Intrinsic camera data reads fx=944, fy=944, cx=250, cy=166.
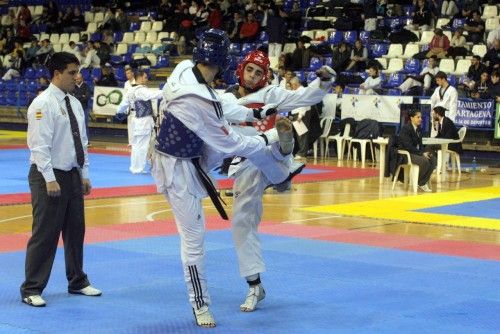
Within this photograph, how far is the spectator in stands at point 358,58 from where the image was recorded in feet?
89.7

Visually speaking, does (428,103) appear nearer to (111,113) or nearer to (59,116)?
(111,113)

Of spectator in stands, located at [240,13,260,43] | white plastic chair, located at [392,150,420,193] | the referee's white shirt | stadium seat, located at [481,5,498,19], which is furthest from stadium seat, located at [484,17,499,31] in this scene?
the referee's white shirt

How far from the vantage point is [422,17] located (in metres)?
28.2

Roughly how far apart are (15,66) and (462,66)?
60.0 ft

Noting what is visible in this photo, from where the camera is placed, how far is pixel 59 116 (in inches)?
315

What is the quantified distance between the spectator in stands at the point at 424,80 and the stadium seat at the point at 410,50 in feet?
6.26

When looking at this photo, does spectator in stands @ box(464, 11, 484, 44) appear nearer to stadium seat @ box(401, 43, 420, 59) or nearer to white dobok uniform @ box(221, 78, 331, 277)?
stadium seat @ box(401, 43, 420, 59)

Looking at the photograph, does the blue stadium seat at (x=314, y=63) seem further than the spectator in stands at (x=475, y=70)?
Yes

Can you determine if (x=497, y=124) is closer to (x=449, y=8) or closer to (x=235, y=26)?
(x=449, y=8)

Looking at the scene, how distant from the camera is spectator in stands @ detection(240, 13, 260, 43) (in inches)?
1236

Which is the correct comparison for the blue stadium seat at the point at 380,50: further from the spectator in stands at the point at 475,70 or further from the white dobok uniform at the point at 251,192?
the white dobok uniform at the point at 251,192

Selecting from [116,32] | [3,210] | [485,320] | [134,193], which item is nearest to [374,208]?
[134,193]

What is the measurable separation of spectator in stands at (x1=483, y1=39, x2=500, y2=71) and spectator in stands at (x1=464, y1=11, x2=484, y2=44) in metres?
1.16

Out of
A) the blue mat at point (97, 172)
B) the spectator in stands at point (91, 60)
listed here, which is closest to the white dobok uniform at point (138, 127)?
the blue mat at point (97, 172)
